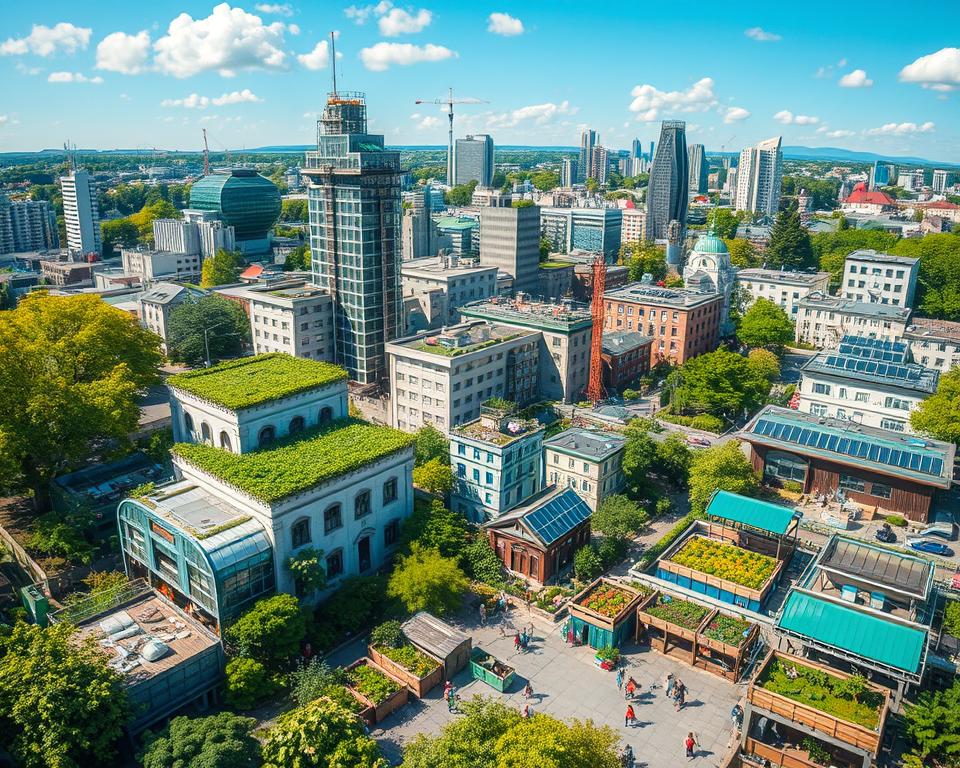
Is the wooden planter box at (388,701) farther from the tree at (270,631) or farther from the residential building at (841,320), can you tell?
the residential building at (841,320)

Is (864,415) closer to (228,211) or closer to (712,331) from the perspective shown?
(712,331)

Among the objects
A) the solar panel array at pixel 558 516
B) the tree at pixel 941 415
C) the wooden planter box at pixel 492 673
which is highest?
the tree at pixel 941 415

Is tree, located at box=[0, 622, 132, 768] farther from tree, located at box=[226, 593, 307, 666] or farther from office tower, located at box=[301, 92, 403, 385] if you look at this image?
office tower, located at box=[301, 92, 403, 385]

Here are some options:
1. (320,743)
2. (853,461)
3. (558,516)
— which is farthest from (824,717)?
(853,461)

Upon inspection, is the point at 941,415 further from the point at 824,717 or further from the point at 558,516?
the point at 824,717

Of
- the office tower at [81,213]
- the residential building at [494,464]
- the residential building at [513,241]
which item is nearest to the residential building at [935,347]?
the residential building at [494,464]

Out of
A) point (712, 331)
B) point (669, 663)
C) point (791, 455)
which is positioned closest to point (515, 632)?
point (669, 663)
